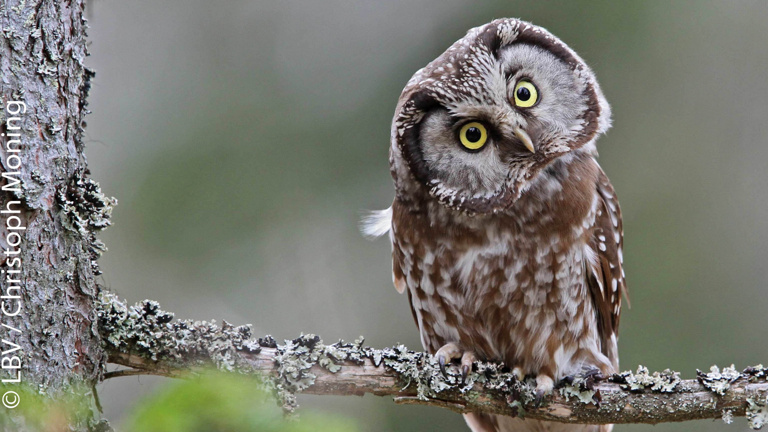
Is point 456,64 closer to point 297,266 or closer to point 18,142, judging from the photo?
point 18,142

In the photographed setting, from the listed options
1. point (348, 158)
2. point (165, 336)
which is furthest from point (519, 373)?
point (348, 158)

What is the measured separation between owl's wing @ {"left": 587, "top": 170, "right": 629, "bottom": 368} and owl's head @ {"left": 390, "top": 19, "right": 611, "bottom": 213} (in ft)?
1.39

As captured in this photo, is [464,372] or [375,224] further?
[375,224]

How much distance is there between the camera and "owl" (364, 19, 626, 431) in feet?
8.91

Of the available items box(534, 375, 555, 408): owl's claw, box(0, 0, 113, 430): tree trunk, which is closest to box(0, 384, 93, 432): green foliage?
box(0, 0, 113, 430): tree trunk

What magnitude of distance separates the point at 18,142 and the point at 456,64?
61.8 inches

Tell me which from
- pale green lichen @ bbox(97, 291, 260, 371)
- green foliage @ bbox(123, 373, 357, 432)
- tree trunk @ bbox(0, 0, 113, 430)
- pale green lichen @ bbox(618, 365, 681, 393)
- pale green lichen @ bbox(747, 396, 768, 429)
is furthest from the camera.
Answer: pale green lichen @ bbox(618, 365, 681, 393)

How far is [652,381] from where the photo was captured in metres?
2.55

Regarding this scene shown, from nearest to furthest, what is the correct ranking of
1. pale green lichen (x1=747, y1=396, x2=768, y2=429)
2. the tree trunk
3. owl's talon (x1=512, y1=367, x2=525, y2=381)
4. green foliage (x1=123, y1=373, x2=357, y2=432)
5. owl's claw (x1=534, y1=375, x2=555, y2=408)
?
green foliage (x1=123, y1=373, x2=357, y2=432) < the tree trunk < pale green lichen (x1=747, y1=396, x2=768, y2=429) < owl's claw (x1=534, y1=375, x2=555, y2=408) < owl's talon (x1=512, y1=367, x2=525, y2=381)

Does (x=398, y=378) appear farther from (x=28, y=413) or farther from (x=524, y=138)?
(x=28, y=413)

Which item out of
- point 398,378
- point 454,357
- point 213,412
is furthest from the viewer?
point 454,357

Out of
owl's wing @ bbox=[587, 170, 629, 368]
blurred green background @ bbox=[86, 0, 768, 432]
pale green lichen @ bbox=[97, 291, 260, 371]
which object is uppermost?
blurred green background @ bbox=[86, 0, 768, 432]

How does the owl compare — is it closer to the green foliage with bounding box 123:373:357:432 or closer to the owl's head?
the owl's head

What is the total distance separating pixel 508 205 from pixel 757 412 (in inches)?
44.2
